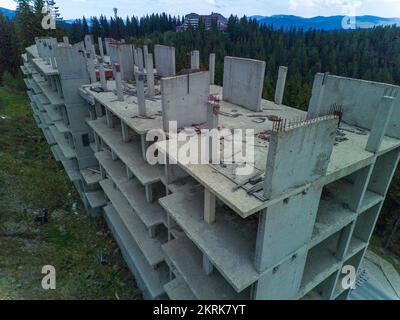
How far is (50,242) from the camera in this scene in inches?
709

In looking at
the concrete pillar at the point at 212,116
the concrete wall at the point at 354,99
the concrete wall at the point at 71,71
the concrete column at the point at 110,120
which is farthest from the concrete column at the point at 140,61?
the concrete pillar at the point at 212,116

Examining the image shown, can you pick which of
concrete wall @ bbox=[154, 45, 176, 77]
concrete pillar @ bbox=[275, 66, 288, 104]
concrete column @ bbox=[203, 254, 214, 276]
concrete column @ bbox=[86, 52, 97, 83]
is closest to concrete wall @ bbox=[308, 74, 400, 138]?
concrete pillar @ bbox=[275, 66, 288, 104]

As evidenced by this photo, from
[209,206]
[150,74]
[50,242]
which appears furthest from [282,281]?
[50,242]

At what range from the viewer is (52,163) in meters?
27.2

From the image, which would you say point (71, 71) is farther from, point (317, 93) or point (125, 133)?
point (317, 93)

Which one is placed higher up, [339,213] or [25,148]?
[339,213]

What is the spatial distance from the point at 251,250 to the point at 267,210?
1.99 metres

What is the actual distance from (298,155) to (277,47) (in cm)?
6436

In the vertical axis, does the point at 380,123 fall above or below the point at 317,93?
below

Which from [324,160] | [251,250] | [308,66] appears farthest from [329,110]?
[308,66]

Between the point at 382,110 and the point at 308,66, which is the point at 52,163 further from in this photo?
the point at 308,66

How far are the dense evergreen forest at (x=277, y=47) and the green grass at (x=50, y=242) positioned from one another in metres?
24.5

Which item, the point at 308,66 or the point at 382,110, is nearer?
the point at 382,110

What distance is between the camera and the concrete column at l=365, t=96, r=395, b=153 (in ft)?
26.5
